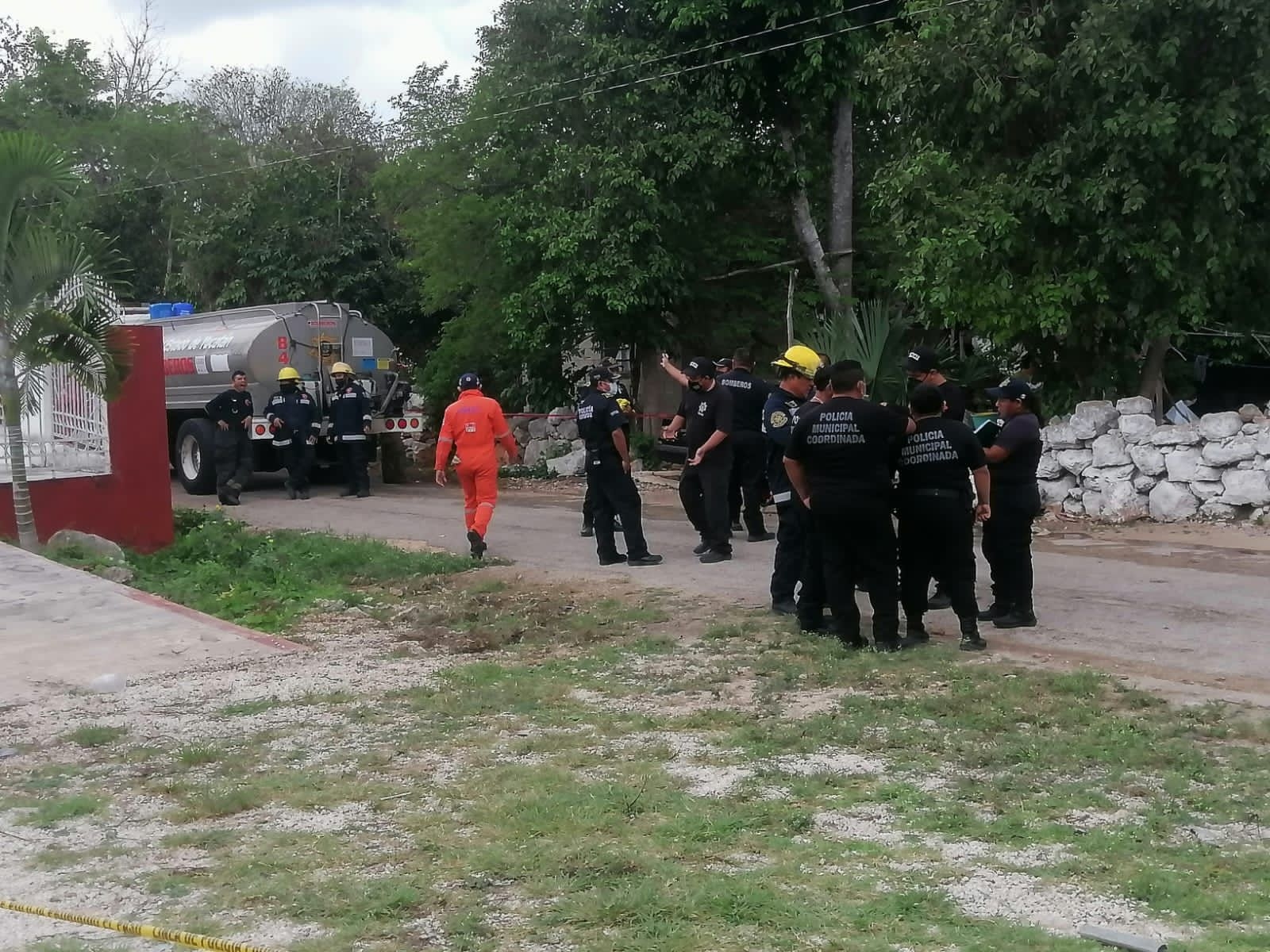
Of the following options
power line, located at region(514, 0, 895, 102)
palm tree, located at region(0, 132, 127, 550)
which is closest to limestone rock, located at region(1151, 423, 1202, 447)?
power line, located at region(514, 0, 895, 102)

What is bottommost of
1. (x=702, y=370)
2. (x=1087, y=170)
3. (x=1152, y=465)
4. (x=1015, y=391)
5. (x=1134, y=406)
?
(x=1152, y=465)

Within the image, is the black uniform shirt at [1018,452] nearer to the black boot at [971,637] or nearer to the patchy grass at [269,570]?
the black boot at [971,637]

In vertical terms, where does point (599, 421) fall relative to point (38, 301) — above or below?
below

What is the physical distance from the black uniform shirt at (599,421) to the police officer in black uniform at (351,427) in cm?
722

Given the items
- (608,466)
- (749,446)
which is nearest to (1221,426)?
(749,446)

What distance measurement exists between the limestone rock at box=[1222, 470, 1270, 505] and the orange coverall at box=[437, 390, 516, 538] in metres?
6.65

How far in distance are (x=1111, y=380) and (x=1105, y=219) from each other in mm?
2166

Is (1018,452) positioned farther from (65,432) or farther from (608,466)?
(65,432)

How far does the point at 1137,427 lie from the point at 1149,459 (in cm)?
33

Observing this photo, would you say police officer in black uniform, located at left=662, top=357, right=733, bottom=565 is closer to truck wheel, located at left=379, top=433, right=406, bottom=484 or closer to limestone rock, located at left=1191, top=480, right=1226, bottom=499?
limestone rock, located at left=1191, top=480, right=1226, bottom=499

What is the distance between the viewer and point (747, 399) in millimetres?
12203

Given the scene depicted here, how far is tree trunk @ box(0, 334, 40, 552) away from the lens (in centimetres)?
1183

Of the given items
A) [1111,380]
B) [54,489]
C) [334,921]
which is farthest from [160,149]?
[334,921]

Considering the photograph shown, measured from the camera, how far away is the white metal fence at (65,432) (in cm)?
1295
